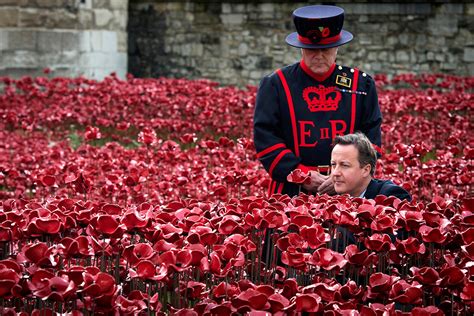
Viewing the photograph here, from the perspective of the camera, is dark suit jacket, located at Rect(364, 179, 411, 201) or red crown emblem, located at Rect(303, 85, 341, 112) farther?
red crown emblem, located at Rect(303, 85, 341, 112)

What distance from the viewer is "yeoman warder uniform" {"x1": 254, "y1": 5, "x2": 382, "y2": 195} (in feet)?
14.4

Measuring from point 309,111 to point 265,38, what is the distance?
40.2ft

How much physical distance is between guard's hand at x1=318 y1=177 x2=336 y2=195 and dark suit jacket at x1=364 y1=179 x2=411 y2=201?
17 centimetres

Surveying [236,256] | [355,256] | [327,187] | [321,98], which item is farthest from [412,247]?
[321,98]

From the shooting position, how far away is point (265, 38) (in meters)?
16.6

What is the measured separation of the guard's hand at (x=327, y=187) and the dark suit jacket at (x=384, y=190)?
0.17 metres

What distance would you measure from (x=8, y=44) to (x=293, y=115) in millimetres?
10090

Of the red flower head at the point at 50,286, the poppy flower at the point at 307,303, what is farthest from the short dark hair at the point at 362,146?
the red flower head at the point at 50,286

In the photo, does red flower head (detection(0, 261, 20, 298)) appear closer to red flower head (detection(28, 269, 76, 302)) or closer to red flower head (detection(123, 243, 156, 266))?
red flower head (detection(28, 269, 76, 302))

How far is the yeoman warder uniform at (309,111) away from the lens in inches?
→ 173

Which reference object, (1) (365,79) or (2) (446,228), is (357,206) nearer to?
(2) (446,228)

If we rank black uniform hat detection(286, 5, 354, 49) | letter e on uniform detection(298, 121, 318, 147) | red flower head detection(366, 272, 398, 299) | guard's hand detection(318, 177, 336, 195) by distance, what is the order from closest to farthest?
red flower head detection(366, 272, 398, 299) < guard's hand detection(318, 177, 336, 195) < black uniform hat detection(286, 5, 354, 49) < letter e on uniform detection(298, 121, 318, 147)

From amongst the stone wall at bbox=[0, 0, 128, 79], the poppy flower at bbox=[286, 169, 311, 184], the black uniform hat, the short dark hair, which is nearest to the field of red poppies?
the poppy flower at bbox=[286, 169, 311, 184]

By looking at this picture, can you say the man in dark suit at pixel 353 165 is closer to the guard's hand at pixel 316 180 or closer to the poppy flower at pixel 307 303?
the guard's hand at pixel 316 180
